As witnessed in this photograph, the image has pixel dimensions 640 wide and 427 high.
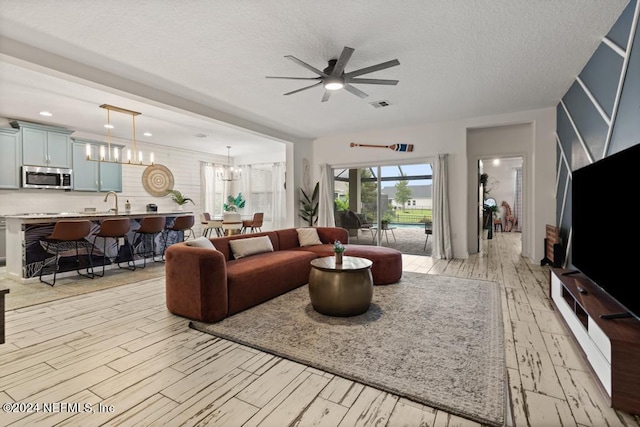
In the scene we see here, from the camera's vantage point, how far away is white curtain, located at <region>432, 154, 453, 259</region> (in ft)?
19.2

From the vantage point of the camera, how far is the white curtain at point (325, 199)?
23.7 feet

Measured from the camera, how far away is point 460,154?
581 centimetres

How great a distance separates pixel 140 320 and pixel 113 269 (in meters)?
2.81

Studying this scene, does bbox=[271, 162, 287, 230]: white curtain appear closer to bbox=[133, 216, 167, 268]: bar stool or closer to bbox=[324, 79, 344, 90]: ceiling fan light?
bbox=[133, 216, 167, 268]: bar stool

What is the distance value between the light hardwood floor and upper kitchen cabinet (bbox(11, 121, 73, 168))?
4357mm

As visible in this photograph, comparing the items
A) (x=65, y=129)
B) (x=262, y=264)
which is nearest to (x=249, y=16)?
(x=262, y=264)

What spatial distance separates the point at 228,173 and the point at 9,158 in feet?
16.8

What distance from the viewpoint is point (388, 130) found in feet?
21.5

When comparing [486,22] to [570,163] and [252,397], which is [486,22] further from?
[252,397]

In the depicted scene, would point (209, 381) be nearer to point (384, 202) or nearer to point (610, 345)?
point (610, 345)

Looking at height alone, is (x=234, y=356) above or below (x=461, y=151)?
below

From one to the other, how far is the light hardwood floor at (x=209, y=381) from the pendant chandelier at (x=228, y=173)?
699 cm

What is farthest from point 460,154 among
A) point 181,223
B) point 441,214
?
point 181,223

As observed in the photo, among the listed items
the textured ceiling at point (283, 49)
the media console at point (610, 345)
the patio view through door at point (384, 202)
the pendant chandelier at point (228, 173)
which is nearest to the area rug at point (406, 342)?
the media console at point (610, 345)
